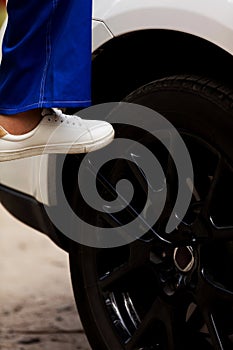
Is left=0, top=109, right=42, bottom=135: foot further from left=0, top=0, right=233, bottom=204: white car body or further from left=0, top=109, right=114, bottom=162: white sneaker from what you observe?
left=0, top=0, right=233, bottom=204: white car body

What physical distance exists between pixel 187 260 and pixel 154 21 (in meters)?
0.64

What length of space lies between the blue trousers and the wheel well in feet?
0.75

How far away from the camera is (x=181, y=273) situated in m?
2.29

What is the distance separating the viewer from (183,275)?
2.28 metres

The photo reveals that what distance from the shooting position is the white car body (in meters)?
2.02

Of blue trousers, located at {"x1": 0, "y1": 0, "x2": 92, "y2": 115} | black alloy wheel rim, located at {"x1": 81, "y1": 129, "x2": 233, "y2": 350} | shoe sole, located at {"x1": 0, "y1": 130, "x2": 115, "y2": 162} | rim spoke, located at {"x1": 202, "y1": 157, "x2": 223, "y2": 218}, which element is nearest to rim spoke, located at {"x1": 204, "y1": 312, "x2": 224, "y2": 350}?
black alloy wheel rim, located at {"x1": 81, "y1": 129, "x2": 233, "y2": 350}

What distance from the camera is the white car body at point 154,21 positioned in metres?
2.02

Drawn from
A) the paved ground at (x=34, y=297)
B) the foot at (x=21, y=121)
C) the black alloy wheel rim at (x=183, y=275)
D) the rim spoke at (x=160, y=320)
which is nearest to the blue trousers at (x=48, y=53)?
the foot at (x=21, y=121)

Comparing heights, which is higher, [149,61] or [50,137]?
[149,61]

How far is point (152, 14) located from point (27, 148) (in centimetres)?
49

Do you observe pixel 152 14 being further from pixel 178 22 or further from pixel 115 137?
pixel 115 137

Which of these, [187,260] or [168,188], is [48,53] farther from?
[187,260]

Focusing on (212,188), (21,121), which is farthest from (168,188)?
(21,121)

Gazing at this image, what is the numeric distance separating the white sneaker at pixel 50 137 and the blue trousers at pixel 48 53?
74 mm
